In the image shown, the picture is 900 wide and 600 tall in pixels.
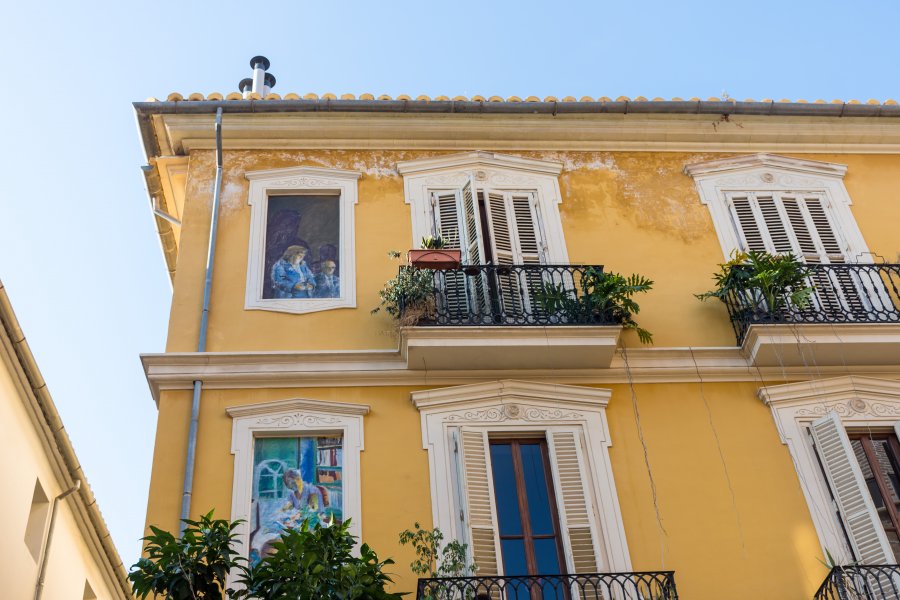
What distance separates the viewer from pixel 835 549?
10.6m

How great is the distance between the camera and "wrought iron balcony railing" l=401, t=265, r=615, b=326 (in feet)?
39.3

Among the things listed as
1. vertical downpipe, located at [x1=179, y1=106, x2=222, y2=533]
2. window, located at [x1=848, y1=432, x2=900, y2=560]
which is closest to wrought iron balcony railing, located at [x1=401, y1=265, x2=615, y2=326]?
vertical downpipe, located at [x1=179, y1=106, x2=222, y2=533]

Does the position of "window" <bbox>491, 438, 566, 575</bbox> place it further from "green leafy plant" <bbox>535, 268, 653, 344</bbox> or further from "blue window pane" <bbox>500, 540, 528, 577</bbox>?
"green leafy plant" <bbox>535, 268, 653, 344</bbox>

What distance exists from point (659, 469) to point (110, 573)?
5.91 metres

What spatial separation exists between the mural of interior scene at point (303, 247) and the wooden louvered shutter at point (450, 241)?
47.4 inches

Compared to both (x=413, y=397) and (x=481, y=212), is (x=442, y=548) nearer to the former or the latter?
(x=413, y=397)

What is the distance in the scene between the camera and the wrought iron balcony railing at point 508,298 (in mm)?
11969

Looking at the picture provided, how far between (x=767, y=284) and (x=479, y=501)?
4.04 metres

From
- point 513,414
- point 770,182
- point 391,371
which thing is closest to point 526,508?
point 513,414

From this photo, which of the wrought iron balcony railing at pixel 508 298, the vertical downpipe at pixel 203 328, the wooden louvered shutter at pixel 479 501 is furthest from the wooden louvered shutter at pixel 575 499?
the vertical downpipe at pixel 203 328

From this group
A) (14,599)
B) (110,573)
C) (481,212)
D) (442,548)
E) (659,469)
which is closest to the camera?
(14,599)

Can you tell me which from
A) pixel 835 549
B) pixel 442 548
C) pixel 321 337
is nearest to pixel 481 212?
pixel 321 337

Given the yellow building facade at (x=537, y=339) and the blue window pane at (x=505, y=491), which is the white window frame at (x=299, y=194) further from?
the blue window pane at (x=505, y=491)

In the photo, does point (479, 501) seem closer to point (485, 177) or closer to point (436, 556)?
point (436, 556)
